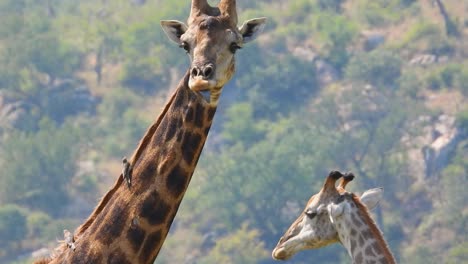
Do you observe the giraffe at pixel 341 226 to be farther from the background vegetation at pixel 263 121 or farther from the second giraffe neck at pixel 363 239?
the background vegetation at pixel 263 121

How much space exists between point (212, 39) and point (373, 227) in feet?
7.43

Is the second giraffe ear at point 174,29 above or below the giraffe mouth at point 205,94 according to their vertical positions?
above

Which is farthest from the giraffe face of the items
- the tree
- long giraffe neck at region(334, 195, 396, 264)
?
the tree

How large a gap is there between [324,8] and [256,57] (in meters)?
8.14

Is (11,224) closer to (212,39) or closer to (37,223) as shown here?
(37,223)

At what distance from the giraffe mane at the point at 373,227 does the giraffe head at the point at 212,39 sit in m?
1.86

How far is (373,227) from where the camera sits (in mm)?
12328

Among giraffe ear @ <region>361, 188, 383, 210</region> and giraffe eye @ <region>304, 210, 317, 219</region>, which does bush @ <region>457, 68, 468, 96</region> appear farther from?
giraffe ear @ <region>361, 188, 383, 210</region>

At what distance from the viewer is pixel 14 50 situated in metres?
100

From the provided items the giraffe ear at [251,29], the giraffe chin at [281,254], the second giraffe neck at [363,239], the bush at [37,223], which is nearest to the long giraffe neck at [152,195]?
the giraffe ear at [251,29]

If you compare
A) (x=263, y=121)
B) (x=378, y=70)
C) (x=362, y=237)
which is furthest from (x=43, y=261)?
(x=263, y=121)

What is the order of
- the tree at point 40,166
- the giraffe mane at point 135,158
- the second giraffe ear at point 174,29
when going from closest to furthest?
the giraffe mane at point 135,158
the second giraffe ear at point 174,29
the tree at point 40,166

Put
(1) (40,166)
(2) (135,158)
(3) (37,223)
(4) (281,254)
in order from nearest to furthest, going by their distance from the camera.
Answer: (2) (135,158) → (4) (281,254) → (3) (37,223) → (1) (40,166)

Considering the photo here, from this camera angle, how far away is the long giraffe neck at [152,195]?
35.2 feet
